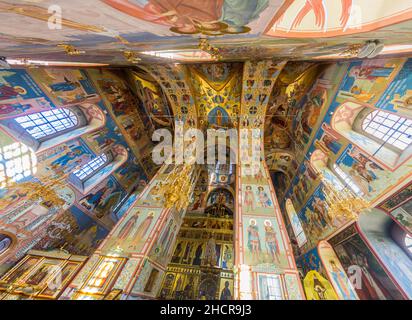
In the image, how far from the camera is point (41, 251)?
7246 mm

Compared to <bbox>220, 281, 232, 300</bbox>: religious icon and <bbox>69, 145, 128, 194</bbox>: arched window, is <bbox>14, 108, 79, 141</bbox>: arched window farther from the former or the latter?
<bbox>220, 281, 232, 300</bbox>: religious icon

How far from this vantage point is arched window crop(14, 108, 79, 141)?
23.6ft

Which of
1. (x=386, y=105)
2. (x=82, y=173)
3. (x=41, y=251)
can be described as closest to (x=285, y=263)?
(x=386, y=105)

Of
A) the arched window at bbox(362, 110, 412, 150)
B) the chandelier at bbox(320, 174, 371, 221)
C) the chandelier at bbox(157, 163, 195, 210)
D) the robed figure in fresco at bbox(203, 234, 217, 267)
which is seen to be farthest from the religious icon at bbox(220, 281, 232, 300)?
the arched window at bbox(362, 110, 412, 150)

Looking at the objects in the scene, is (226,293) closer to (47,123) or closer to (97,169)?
(97,169)

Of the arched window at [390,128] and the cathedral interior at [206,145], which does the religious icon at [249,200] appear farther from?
the arched window at [390,128]

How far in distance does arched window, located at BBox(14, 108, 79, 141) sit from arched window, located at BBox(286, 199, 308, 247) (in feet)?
46.6

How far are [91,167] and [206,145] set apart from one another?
7609mm

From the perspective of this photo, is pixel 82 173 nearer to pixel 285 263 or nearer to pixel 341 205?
pixel 285 263

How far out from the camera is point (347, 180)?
714cm

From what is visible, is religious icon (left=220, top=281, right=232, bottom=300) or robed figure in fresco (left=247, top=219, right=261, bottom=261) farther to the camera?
religious icon (left=220, top=281, right=232, bottom=300)

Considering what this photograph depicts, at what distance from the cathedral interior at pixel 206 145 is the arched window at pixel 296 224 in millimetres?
122

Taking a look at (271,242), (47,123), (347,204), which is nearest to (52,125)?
(47,123)
